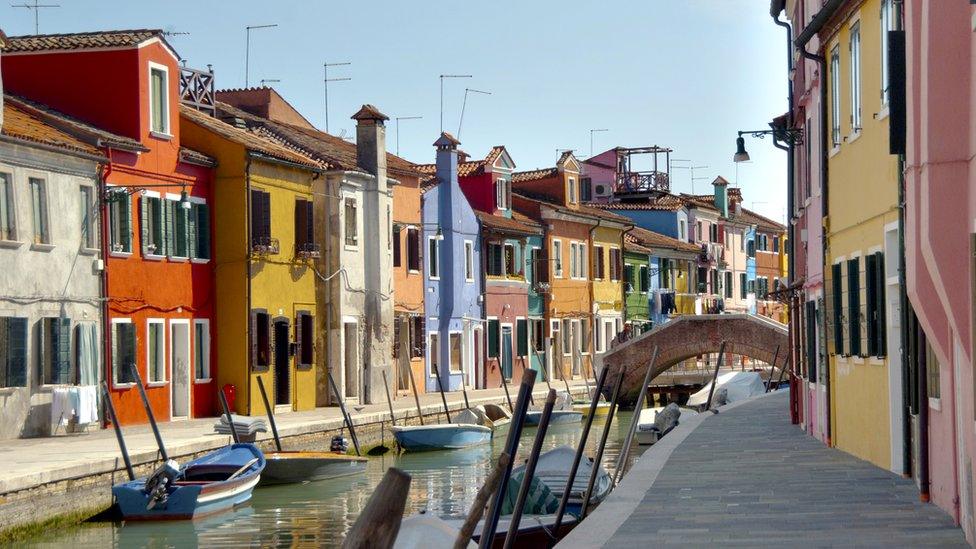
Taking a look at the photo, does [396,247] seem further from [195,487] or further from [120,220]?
[195,487]

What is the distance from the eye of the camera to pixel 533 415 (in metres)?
42.8

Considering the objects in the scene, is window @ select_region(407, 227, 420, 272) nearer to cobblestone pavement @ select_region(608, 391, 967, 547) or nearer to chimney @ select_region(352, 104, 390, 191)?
chimney @ select_region(352, 104, 390, 191)

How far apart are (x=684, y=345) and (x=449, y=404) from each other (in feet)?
40.6

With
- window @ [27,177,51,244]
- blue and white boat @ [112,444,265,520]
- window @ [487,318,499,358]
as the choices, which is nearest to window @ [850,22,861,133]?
blue and white boat @ [112,444,265,520]

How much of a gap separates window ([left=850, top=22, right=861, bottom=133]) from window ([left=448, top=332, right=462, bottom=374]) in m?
31.3

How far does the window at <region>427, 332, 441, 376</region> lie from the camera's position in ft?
157

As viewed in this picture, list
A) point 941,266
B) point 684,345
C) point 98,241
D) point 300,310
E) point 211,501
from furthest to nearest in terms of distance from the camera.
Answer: point 684,345 → point 300,310 → point 98,241 → point 211,501 → point 941,266

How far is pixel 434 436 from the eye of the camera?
35125mm

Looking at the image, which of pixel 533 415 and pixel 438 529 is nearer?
pixel 438 529

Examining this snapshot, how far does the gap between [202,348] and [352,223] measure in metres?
6.97

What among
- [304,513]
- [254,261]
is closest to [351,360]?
[254,261]

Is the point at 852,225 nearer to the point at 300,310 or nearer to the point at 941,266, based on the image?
the point at 941,266

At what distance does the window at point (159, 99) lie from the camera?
105 feet

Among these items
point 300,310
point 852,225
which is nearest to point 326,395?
point 300,310
